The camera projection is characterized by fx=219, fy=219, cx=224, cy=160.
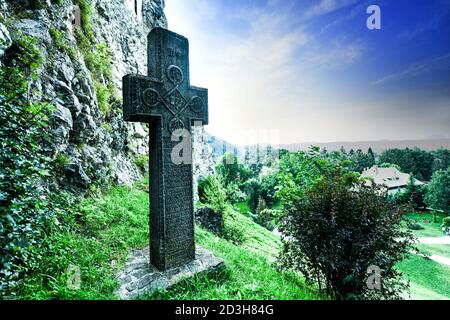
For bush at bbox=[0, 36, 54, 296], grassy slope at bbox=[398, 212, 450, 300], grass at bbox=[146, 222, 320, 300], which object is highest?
bush at bbox=[0, 36, 54, 296]

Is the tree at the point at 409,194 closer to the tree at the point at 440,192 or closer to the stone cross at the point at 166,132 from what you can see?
the tree at the point at 440,192

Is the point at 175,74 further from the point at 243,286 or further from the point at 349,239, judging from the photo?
the point at 349,239

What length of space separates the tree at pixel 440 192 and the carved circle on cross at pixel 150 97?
3399cm

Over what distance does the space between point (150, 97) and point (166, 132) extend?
0.58 metres

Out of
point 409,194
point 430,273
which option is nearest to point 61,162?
point 409,194

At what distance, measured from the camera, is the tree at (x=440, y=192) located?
83.0 feet

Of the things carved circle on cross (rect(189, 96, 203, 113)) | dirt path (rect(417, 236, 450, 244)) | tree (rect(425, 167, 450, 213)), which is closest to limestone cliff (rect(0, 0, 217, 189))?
carved circle on cross (rect(189, 96, 203, 113))

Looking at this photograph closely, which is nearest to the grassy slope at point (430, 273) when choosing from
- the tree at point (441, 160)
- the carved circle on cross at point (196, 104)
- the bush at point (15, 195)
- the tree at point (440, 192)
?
the carved circle on cross at point (196, 104)

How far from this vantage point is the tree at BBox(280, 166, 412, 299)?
3447 millimetres

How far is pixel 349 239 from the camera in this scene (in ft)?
11.4

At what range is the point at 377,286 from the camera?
3.43 meters

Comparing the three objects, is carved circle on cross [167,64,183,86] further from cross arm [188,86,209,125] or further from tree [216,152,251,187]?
tree [216,152,251,187]

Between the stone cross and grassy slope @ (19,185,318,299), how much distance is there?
0.64m

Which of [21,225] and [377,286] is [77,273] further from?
[377,286]
